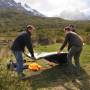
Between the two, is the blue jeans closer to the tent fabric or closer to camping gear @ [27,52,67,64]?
camping gear @ [27,52,67,64]

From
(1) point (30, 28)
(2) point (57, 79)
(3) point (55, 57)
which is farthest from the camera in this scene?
(3) point (55, 57)

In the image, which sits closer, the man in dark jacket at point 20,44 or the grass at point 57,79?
the grass at point 57,79

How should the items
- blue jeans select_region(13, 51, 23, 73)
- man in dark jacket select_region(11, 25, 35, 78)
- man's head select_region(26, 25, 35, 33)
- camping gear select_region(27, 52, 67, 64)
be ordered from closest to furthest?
man's head select_region(26, 25, 35, 33), man in dark jacket select_region(11, 25, 35, 78), blue jeans select_region(13, 51, 23, 73), camping gear select_region(27, 52, 67, 64)

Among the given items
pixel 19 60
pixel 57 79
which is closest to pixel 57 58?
pixel 57 79

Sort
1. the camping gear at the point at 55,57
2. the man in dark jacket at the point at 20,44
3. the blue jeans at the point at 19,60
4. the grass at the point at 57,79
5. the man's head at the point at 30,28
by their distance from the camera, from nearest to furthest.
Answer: the grass at the point at 57,79 < the man's head at the point at 30,28 < the man in dark jacket at the point at 20,44 < the blue jeans at the point at 19,60 < the camping gear at the point at 55,57

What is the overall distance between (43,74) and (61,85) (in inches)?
78.7

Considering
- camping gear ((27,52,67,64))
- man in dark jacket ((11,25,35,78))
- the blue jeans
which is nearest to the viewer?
man in dark jacket ((11,25,35,78))

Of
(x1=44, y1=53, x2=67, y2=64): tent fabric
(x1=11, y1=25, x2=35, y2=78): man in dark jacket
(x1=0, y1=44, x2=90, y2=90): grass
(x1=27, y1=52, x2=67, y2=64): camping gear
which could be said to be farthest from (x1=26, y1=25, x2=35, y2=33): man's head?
(x1=44, y1=53, x2=67, y2=64): tent fabric

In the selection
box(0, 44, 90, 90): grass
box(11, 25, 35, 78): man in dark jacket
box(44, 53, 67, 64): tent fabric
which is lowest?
box(0, 44, 90, 90): grass

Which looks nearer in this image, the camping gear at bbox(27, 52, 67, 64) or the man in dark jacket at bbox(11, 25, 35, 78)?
the man in dark jacket at bbox(11, 25, 35, 78)

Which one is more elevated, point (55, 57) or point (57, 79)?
point (55, 57)

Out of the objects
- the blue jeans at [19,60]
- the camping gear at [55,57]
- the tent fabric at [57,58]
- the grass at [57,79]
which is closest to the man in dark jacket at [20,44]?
the blue jeans at [19,60]

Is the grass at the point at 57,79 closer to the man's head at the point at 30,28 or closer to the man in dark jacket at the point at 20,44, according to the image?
the man in dark jacket at the point at 20,44

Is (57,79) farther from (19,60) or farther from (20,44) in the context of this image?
(20,44)
